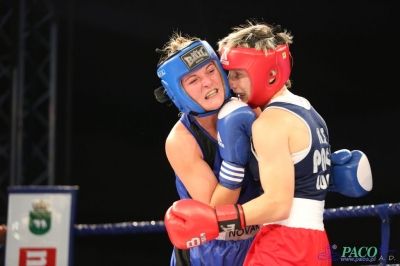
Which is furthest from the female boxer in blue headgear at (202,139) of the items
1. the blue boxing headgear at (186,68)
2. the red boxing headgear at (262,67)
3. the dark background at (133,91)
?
the dark background at (133,91)

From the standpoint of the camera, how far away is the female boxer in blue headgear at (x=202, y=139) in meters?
2.01

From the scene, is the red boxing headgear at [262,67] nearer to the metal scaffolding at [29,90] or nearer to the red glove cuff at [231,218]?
the red glove cuff at [231,218]

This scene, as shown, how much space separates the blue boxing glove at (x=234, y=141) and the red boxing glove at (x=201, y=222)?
0.21 meters

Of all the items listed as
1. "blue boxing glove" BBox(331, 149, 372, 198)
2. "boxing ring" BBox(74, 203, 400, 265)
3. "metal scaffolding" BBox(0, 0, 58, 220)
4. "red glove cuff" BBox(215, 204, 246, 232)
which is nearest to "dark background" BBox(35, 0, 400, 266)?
"metal scaffolding" BBox(0, 0, 58, 220)

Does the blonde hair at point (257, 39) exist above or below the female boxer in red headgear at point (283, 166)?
above

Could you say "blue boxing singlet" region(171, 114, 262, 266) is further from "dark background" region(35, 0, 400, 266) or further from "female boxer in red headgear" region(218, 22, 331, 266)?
"dark background" region(35, 0, 400, 266)

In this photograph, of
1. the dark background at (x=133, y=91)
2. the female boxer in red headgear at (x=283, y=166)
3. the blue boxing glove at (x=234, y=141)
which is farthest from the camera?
the dark background at (x=133, y=91)

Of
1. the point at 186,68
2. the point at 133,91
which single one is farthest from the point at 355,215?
the point at 133,91

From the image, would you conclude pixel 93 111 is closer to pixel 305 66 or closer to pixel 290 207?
pixel 305 66

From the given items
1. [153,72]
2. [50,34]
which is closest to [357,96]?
[153,72]

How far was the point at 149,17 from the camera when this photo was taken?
543 cm

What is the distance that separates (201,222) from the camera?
5.56 ft

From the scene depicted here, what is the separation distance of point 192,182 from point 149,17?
144 inches

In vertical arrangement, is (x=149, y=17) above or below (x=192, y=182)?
above
